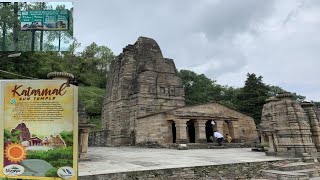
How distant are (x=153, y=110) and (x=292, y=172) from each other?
57.9ft

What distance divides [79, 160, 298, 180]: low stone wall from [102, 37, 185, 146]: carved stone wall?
1601cm

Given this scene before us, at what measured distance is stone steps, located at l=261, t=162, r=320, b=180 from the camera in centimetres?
872

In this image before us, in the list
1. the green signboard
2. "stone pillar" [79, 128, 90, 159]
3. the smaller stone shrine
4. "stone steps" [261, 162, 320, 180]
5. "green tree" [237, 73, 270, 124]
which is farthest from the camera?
"green tree" [237, 73, 270, 124]

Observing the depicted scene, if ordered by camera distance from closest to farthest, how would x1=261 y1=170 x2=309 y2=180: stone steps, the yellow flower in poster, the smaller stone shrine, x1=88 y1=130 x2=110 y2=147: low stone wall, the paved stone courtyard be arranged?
the yellow flower in poster
the paved stone courtyard
x1=261 y1=170 x2=309 y2=180: stone steps
the smaller stone shrine
x1=88 y1=130 x2=110 y2=147: low stone wall

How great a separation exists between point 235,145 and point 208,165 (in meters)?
13.7

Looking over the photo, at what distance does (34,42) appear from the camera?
26.3 ft

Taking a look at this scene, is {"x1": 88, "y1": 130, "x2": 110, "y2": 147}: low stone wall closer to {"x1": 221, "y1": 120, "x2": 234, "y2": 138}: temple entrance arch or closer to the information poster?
{"x1": 221, "y1": 120, "x2": 234, "y2": 138}: temple entrance arch

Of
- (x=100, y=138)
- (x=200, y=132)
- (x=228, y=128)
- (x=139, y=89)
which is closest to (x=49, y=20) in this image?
(x=200, y=132)

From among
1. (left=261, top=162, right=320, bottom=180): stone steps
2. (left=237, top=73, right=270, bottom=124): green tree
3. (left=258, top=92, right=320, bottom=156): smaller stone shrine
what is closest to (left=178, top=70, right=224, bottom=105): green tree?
(left=237, top=73, right=270, bottom=124): green tree

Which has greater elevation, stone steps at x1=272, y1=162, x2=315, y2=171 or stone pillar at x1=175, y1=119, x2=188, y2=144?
stone pillar at x1=175, y1=119, x2=188, y2=144

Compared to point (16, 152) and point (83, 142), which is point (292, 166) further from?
point (16, 152)

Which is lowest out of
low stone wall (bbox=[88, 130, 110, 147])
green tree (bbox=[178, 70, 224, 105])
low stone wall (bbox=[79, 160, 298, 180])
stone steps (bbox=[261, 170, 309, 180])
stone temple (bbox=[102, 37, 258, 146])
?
stone steps (bbox=[261, 170, 309, 180])

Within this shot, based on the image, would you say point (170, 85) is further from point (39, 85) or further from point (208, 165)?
point (39, 85)

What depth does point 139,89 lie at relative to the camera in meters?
26.0
